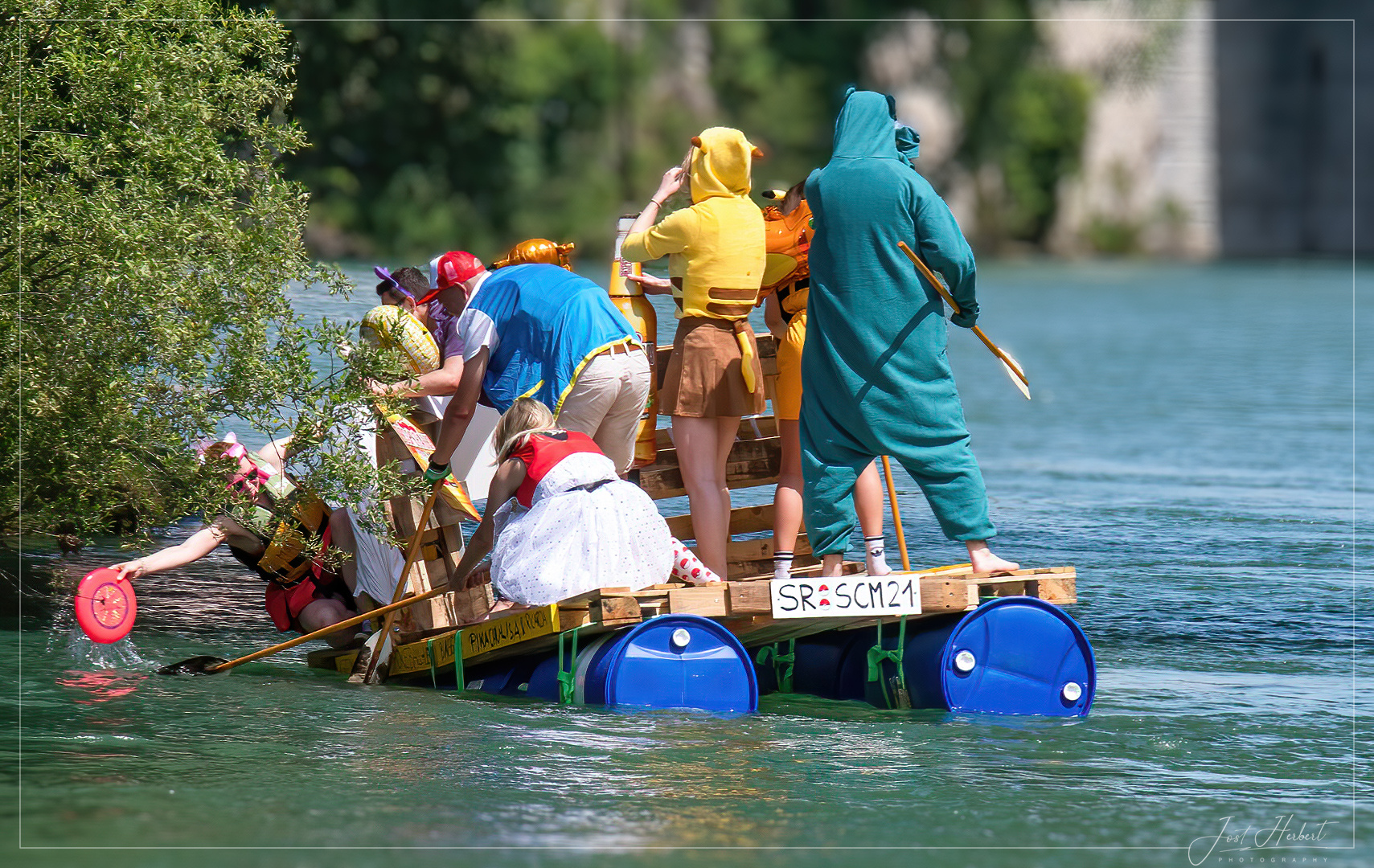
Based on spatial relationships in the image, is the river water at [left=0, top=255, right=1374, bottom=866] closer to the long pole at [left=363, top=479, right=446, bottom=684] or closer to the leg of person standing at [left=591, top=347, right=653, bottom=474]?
the long pole at [left=363, top=479, right=446, bottom=684]

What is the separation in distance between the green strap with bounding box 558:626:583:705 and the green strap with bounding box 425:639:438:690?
2.38 feet

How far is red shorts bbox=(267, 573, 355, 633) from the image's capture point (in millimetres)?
8234

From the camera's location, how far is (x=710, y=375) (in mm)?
7852

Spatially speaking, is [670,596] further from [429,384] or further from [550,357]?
[429,384]

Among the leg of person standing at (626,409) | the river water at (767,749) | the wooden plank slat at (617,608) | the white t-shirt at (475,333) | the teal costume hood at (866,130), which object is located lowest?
the river water at (767,749)

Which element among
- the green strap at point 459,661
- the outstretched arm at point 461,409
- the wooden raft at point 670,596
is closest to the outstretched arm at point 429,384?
the outstretched arm at point 461,409

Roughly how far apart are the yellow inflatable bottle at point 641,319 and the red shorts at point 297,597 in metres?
1.55

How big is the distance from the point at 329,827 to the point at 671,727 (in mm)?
1665

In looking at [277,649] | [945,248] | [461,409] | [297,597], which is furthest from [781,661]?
[297,597]

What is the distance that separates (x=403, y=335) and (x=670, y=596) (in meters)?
1.86

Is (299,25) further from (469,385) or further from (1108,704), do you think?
(1108,704)

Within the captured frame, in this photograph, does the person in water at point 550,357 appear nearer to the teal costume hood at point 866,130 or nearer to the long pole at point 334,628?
the long pole at point 334,628

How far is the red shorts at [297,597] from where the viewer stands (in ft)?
27.0

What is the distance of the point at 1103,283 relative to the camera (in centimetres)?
4381
